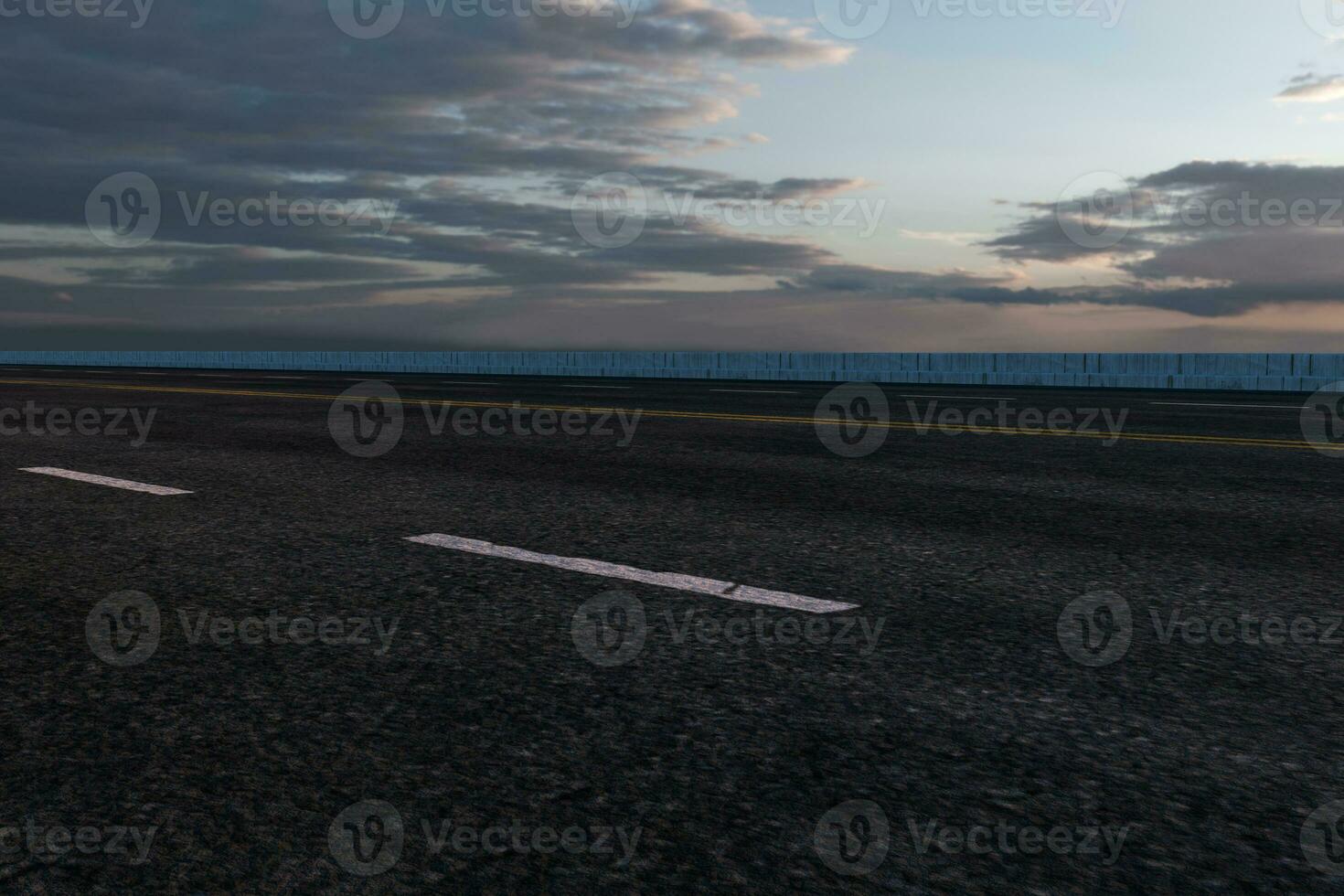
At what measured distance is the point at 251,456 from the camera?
355 inches

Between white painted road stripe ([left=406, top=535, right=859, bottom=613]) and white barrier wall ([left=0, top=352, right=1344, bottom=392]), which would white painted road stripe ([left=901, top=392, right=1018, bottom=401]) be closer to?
white barrier wall ([left=0, top=352, right=1344, bottom=392])

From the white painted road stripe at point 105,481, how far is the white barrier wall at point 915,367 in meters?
23.3

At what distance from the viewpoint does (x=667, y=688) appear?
3.16m

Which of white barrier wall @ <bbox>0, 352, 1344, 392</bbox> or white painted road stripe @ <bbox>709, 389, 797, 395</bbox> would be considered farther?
white barrier wall @ <bbox>0, 352, 1344, 392</bbox>

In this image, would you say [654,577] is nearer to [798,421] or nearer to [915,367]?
[798,421]

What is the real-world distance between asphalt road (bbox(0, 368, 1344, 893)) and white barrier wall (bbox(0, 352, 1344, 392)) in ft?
66.9

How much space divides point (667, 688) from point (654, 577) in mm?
1428

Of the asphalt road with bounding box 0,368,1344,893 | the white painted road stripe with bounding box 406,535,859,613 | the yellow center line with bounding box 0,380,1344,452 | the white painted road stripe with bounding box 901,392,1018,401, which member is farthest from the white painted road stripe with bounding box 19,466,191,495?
Result: the white painted road stripe with bounding box 901,392,1018,401

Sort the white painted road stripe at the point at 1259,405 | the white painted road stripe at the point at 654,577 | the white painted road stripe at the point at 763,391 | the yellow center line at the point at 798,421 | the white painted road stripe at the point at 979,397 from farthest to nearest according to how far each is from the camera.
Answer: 1. the white painted road stripe at the point at 763,391
2. the white painted road stripe at the point at 979,397
3. the white painted road stripe at the point at 1259,405
4. the yellow center line at the point at 798,421
5. the white painted road stripe at the point at 654,577

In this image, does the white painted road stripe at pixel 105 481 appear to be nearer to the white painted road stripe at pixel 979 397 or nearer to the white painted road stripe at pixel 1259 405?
the white painted road stripe at pixel 1259 405

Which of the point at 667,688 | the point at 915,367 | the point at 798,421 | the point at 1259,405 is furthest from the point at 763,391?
the point at 667,688

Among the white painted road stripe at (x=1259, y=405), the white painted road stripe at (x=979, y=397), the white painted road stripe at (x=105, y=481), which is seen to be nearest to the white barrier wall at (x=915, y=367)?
the white painted road stripe at (x=979, y=397)

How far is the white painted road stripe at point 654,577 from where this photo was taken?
4152mm

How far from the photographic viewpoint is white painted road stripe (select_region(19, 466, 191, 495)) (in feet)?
23.0
